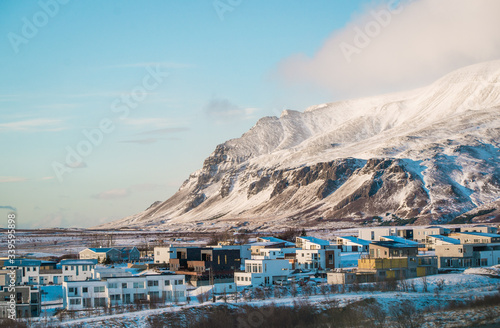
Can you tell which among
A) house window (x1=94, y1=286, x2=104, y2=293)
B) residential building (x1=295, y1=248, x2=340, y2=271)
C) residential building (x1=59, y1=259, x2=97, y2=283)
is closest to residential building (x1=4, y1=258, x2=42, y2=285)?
residential building (x1=59, y1=259, x2=97, y2=283)

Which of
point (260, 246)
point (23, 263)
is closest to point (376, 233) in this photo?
point (260, 246)

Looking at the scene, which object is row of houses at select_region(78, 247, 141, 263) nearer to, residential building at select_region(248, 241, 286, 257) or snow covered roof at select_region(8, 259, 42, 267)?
residential building at select_region(248, 241, 286, 257)

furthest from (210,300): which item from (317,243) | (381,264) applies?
(317,243)

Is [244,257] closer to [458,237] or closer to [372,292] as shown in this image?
[372,292]

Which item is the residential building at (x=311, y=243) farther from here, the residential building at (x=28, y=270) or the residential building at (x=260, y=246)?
the residential building at (x=28, y=270)

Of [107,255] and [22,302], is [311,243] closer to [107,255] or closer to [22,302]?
[107,255]

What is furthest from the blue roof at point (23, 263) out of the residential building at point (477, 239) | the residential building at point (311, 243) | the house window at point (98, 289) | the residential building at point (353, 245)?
the residential building at point (477, 239)

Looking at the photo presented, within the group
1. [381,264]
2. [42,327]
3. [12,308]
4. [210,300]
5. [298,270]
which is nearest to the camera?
[42,327]

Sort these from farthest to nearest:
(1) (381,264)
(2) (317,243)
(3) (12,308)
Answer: (2) (317,243) < (1) (381,264) < (3) (12,308)
